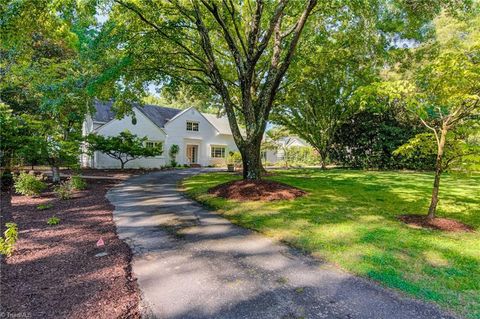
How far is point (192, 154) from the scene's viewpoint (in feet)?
100

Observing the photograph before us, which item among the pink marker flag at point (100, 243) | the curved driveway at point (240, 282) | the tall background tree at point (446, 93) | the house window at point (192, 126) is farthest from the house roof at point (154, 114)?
the tall background tree at point (446, 93)

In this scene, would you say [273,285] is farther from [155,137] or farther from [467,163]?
[155,137]

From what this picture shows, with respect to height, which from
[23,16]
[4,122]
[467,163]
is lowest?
[467,163]

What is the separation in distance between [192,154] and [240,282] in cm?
2746

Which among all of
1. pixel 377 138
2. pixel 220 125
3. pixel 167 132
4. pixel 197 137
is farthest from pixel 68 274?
pixel 220 125

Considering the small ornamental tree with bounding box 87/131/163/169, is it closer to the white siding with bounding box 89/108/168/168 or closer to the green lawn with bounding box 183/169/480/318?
the white siding with bounding box 89/108/168/168

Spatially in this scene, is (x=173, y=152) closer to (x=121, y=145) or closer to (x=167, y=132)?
(x=167, y=132)

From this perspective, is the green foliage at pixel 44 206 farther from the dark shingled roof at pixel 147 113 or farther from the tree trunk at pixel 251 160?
the dark shingled roof at pixel 147 113

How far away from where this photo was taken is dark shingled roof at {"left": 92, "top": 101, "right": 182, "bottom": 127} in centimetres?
2364

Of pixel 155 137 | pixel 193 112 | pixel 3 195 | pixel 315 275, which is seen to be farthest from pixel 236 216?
pixel 193 112

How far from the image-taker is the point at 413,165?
857 inches

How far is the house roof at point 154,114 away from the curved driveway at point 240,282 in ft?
56.3

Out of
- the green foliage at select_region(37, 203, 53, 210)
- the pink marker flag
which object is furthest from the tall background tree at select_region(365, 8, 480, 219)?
the green foliage at select_region(37, 203, 53, 210)

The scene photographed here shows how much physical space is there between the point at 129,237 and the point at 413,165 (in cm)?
2268
